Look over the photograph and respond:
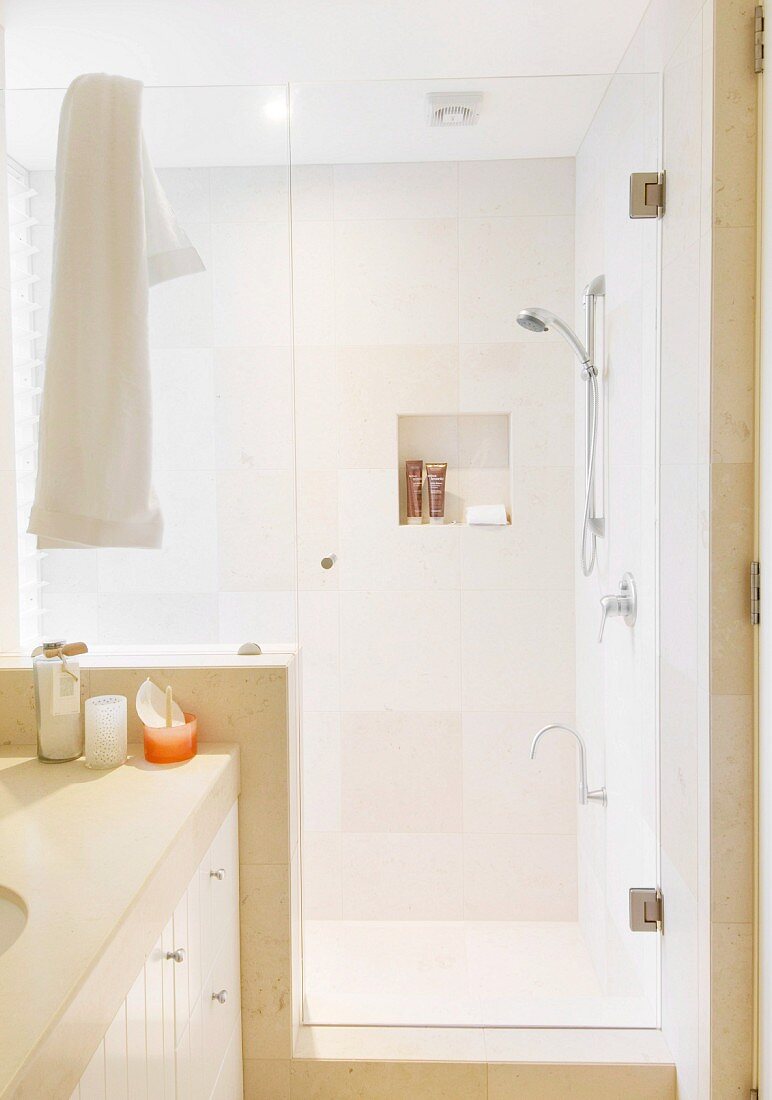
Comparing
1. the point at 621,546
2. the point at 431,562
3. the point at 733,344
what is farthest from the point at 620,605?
the point at 733,344

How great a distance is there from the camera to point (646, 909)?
66.1 inches

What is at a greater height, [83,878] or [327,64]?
[327,64]

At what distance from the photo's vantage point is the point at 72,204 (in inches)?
58.2

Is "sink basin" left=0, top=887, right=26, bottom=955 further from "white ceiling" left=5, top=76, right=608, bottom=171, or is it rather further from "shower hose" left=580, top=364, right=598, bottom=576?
"white ceiling" left=5, top=76, right=608, bottom=171

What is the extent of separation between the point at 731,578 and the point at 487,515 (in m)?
0.49

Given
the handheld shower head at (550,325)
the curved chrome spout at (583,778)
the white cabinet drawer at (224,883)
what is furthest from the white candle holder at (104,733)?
the handheld shower head at (550,325)

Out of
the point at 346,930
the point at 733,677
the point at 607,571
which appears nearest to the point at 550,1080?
the point at 346,930

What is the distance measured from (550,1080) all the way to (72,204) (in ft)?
5.95

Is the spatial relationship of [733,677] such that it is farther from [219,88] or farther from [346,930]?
[219,88]

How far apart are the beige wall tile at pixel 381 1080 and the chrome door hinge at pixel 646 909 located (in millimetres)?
406

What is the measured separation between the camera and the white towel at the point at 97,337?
146 centimetres

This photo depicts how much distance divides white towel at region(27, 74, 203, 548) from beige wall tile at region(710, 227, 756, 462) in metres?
0.97

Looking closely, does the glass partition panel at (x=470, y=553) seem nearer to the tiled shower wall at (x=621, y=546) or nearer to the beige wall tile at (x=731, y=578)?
the tiled shower wall at (x=621, y=546)

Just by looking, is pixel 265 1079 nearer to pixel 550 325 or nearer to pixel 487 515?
pixel 487 515
